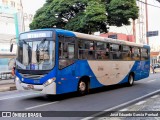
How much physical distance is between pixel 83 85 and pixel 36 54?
120 inches

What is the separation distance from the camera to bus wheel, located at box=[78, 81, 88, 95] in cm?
1440

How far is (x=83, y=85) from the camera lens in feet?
48.1

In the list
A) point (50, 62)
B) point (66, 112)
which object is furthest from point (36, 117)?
point (50, 62)

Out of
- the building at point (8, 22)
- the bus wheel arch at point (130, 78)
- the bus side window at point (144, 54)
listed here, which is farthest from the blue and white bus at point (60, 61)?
the building at point (8, 22)

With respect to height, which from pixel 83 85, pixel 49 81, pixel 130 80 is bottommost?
pixel 130 80

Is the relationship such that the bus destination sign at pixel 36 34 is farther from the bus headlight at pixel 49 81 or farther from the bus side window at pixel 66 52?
the bus headlight at pixel 49 81

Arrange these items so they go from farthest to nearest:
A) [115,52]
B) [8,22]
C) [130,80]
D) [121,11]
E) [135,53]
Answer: [8,22]
[121,11]
[135,53]
[130,80]
[115,52]

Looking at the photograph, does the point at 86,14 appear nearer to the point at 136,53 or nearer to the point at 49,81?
the point at 136,53

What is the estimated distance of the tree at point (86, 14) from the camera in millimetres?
24859

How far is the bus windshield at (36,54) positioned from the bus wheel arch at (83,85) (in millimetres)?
2369

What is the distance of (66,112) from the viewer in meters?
10.3

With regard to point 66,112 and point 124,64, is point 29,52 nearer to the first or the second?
point 66,112

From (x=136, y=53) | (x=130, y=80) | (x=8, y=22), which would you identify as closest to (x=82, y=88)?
(x=130, y=80)

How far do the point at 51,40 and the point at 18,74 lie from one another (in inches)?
82.6
